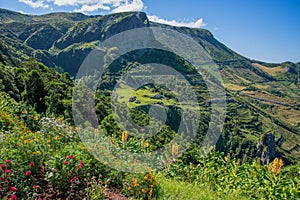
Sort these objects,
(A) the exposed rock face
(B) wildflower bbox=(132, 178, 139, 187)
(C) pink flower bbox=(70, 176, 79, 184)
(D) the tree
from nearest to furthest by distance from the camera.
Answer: (C) pink flower bbox=(70, 176, 79, 184), (B) wildflower bbox=(132, 178, 139, 187), (D) the tree, (A) the exposed rock face

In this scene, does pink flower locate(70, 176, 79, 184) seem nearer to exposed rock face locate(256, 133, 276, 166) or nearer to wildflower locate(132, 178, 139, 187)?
wildflower locate(132, 178, 139, 187)

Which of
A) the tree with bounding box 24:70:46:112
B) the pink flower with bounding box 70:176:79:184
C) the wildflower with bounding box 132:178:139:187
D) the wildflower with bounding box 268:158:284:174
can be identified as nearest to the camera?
the pink flower with bounding box 70:176:79:184

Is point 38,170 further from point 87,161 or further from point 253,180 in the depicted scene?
point 253,180

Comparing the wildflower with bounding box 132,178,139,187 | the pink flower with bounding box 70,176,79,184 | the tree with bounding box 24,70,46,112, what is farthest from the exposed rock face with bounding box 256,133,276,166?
the pink flower with bounding box 70,176,79,184

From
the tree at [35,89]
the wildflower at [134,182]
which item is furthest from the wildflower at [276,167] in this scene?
the tree at [35,89]

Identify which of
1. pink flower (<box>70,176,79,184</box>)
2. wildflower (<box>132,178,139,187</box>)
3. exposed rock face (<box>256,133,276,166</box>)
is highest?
pink flower (<box>70,176,79,184</box>)

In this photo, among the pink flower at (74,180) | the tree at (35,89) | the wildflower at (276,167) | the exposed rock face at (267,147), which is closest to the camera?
the pink flower at (74,180)

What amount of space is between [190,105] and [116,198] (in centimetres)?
11285

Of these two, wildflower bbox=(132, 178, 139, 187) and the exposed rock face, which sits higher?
wildflower bbox=(132, 178, 139, 187)

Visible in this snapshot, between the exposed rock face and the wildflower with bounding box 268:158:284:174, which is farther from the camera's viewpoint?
the exposed rock face

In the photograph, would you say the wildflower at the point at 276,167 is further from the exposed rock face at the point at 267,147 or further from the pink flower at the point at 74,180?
the exposed rock face at the point at 267,147

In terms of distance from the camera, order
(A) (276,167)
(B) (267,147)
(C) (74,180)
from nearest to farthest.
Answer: (C) (74,180) → (A) (276,167) → (B) (267,147)

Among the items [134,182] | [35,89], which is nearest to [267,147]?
[35,89]

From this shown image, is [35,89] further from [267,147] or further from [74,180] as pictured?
[267,147]
